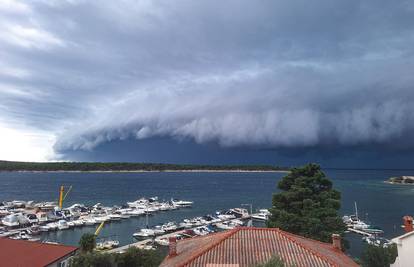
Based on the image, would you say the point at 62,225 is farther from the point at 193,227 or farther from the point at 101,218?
the point at 193,227

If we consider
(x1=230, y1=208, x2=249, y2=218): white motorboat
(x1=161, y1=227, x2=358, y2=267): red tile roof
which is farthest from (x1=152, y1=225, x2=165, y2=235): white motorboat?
(x1=161, y1=227, x2=358, y2=267): red tile roof

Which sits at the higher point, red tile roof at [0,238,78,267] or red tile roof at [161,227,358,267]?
red tile roof at [161,227,358,267]

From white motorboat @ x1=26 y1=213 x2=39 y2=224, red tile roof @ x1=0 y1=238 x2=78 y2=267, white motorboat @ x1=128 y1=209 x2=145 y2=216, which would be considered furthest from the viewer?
white motorboat @ x1=128 y1=209 x2=145 y2=216

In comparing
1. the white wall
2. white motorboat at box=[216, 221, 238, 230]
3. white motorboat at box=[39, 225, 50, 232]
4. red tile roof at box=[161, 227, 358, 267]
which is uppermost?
red tile roof at box=[161, 227, 358, 267]

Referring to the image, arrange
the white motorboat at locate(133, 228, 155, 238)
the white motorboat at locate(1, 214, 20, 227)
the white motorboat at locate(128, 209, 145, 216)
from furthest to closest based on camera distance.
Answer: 1. the white motorboat at locate(128, 209, 145, 216)
2. the white motorboat at locate(1, 214, 20, 227)
3. the white motorboat at locate(133, 228, 155, 238)

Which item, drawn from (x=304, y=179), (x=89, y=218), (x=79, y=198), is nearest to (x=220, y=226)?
(x=89, y=218)

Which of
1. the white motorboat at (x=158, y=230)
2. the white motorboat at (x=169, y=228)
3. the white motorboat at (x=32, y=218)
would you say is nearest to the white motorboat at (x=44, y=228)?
the white motorboat at (x=32, y=218)

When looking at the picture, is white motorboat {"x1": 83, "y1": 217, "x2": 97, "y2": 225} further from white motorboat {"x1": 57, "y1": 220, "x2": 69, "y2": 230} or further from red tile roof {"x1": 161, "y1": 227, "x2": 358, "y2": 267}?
red tile roof {"x1": 161, "y1": 227, "x2": 358, "y2": 267}
